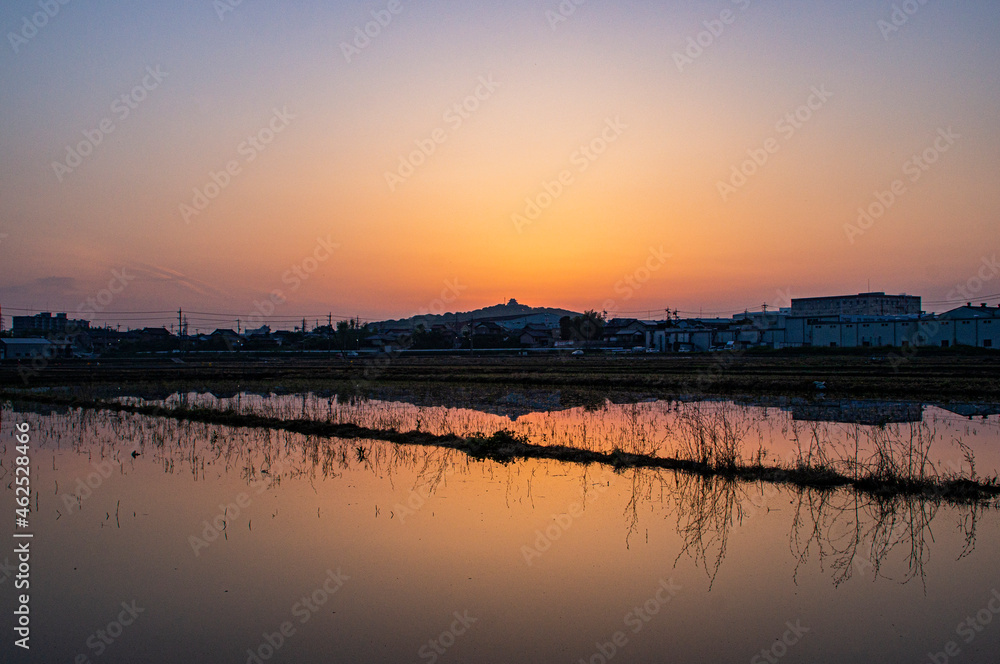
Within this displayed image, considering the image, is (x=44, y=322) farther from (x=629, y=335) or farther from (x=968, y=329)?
(x=968, y=329)

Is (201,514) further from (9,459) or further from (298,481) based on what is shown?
(9,459)

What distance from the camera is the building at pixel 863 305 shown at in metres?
96.3

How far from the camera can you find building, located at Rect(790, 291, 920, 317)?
9631 cm

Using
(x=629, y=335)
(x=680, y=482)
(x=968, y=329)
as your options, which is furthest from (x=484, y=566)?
(x=629, y=335)

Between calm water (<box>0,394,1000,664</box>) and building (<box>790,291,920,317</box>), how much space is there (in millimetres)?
97040

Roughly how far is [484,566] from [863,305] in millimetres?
107395

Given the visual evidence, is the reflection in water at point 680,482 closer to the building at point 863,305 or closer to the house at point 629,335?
the house at point 629,335

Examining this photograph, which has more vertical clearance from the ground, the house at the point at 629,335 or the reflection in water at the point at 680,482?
the house at the point at 629,335

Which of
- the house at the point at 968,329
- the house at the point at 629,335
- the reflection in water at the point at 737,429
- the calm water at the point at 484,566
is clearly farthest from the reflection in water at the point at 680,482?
the house at the point at 629,335

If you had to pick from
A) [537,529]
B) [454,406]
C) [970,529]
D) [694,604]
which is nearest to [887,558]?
[970,529]

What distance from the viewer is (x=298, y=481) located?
9.44m

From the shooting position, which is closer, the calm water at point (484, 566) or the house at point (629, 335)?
the calm water at point (484, 566)

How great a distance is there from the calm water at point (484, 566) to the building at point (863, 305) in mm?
97040

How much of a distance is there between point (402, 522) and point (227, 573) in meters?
2.07
